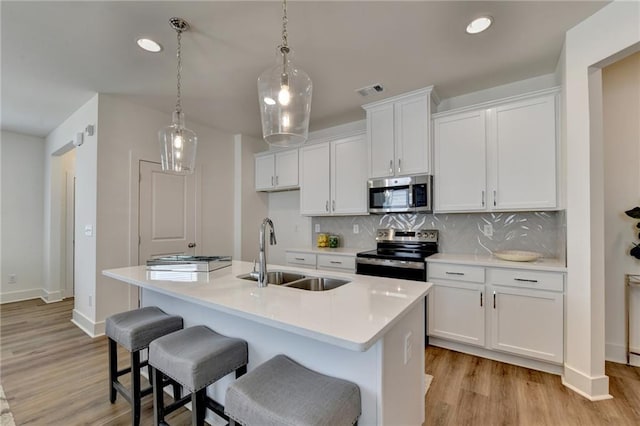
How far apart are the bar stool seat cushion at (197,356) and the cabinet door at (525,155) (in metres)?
2.60

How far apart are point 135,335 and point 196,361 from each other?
0.68 meters

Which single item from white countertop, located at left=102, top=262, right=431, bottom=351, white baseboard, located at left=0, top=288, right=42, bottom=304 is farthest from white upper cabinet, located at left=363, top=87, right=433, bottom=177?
white baseboard, located at left=0, top=288, right=42, bottom=304

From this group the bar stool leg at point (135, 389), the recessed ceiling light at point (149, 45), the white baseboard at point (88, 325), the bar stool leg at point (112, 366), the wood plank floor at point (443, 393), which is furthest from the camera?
the white baseboard at point (88, 325)

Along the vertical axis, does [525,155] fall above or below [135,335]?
above

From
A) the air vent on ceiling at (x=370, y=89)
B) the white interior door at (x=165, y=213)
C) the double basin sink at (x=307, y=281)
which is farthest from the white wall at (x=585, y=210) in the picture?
the white interior door at (x=165, y=213)

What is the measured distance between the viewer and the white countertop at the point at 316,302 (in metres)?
1.04

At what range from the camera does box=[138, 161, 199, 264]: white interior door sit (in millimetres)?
3625

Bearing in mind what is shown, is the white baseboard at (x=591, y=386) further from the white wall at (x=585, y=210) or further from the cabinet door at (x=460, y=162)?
the cabinet door at (x=460, y=162)

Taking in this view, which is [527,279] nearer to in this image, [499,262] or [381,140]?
[499,262]

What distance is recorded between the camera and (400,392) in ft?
4.58

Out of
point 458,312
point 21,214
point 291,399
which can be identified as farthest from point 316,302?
point 21,214

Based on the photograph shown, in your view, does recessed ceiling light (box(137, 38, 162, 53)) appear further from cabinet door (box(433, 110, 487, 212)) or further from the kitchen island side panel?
cabinet door (box(433, 110, 487, 212))

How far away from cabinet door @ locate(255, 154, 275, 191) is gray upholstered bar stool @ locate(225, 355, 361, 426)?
3.57m

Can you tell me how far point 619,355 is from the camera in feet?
8.34
